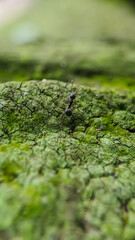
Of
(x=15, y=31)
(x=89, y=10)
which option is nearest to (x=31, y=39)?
(x=15, y=31)

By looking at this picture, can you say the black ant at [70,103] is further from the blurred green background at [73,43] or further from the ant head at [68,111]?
the blurred green background at [73,43]

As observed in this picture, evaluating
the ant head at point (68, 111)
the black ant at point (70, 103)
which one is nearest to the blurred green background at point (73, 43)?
the black ant at point (70, 103)

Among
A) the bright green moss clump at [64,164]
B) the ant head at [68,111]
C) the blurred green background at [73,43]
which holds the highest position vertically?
the blurred green background at [73,43]

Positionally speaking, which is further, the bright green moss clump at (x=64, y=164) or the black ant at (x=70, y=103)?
the black ant at (x=70, y=103)

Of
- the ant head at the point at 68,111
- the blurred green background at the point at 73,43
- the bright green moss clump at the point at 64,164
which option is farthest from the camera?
the blurred green background at the point at 73,43

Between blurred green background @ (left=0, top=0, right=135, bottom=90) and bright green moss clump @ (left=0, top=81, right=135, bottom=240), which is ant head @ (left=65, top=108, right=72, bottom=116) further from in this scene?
blurred green background @ (left=0, top=0, right=135, bottom=90)

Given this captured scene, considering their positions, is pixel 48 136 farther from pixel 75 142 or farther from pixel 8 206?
pixel 8 206

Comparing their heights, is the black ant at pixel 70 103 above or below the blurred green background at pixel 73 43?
below
